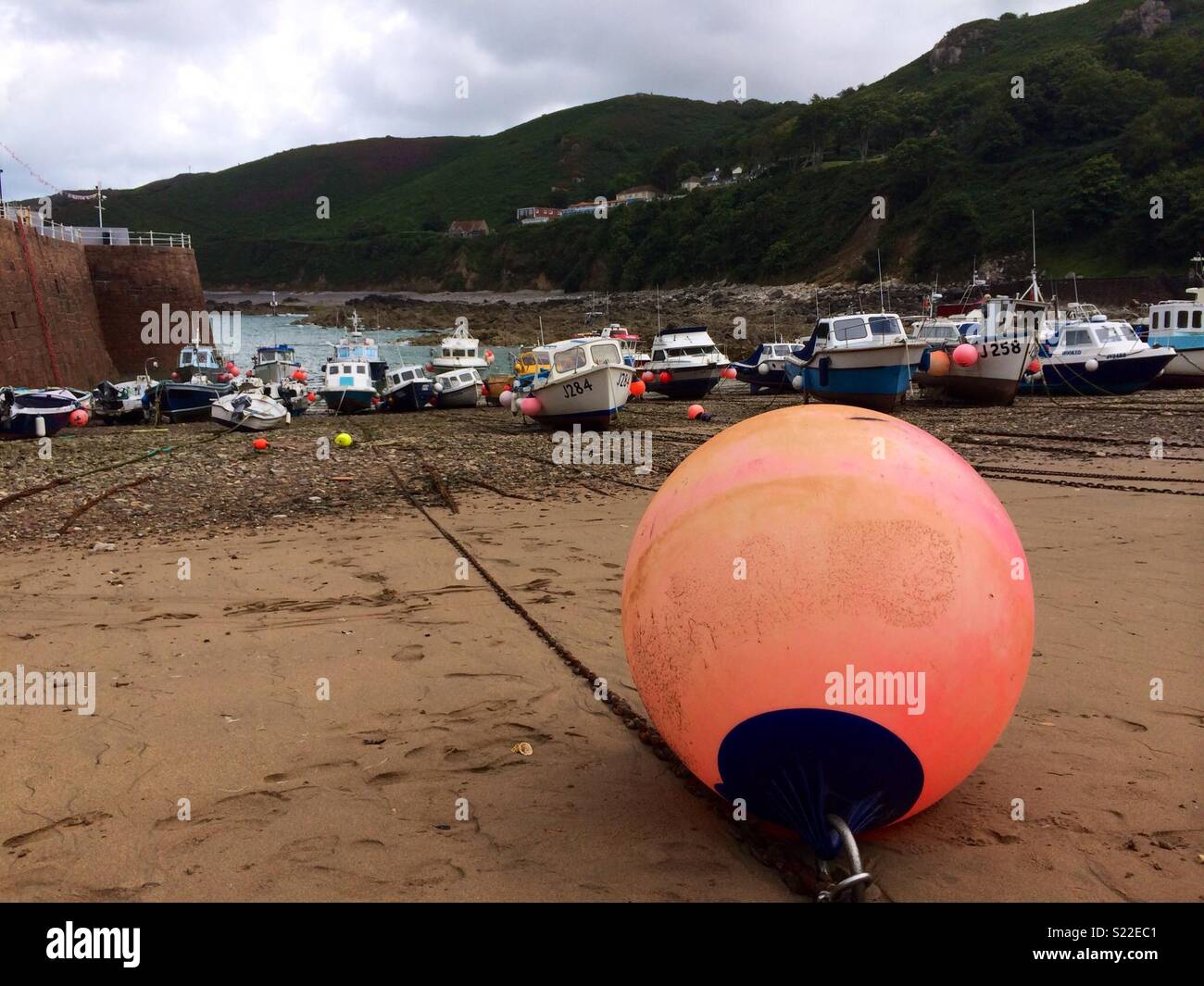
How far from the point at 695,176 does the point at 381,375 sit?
11737 cm

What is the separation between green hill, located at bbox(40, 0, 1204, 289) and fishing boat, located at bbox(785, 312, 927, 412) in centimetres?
4405

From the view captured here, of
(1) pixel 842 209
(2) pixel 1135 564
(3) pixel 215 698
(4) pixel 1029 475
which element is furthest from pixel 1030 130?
(3) pixel 215 698

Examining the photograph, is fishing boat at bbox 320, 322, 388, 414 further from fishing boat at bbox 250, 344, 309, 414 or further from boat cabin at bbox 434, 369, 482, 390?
boat cabin at bbox 434, 369, 482, 390

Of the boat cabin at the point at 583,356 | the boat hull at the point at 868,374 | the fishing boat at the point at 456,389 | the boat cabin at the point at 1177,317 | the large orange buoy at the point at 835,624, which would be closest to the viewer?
the large orange buoy at the point at 835,624

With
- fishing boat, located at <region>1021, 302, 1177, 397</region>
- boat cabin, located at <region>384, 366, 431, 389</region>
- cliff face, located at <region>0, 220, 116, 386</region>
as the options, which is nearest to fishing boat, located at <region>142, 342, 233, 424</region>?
boat cabin, located at <region>384, 366, 431, 389</region>

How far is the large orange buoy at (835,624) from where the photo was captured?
3436 mm

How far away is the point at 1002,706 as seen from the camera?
12.3 ft

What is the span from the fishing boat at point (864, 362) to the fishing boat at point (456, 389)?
45.1 ft

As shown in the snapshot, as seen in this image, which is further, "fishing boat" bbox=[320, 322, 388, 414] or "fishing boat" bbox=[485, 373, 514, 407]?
Answer: "fishing boat" bbox=[485, 373, 514, 407]

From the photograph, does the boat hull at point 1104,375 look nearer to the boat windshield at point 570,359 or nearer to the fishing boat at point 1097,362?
the fishing boat at point 1097,362

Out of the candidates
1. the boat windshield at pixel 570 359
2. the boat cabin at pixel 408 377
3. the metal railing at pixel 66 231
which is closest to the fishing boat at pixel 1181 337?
the boat windshield at pixel 570 359

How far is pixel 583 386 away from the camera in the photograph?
73.2 ft

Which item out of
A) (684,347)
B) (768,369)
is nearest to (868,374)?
(684,347)

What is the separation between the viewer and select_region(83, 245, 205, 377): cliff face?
54.0 metres
